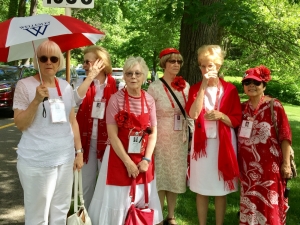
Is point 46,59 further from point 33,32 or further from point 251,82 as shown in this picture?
point 251,82

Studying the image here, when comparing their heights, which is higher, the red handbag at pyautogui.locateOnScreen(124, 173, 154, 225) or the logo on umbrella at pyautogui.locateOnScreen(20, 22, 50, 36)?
the logo on umbrella at pyautogui.locateOnScreen(20, 22, 50, 36)

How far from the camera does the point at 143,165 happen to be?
345 cm

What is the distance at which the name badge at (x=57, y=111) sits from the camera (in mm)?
2885

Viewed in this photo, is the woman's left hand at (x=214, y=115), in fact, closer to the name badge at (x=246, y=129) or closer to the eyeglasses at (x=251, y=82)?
the name badge at (x=246, y=129)

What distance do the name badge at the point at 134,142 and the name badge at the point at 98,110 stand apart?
51cm

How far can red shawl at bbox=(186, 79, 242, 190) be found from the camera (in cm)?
354

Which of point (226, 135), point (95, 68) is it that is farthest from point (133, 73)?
point (226, 135)

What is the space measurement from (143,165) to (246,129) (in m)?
1.05

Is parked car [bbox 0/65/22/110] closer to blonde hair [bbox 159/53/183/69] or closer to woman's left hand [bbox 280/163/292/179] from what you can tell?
blonde hair [bbox 159/53/183/69]

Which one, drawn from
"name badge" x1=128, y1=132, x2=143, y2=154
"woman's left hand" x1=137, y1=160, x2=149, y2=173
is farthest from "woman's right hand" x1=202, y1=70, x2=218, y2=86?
"woman's left hand" x1=137, y1=160, x2=149, y2=173

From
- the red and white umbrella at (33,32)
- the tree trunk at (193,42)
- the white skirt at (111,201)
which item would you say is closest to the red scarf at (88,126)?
the white skirt at (111,201)

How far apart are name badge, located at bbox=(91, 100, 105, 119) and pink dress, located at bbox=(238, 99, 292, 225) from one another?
1450 millimetres

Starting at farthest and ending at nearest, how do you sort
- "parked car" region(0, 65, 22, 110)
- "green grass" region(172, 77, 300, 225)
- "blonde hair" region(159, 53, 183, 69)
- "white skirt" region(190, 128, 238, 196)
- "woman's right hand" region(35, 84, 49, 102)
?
"parked car" region(0, 65, 22, 110) → "green grass" region(172, 77, 300, 225) → "blonde hair" region(159, 53, 183, 69) → "white skirt" region(190, 128, 238, 196) → "woman's right hand" region(35, 84, 49, 102)

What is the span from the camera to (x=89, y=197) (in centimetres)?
403
